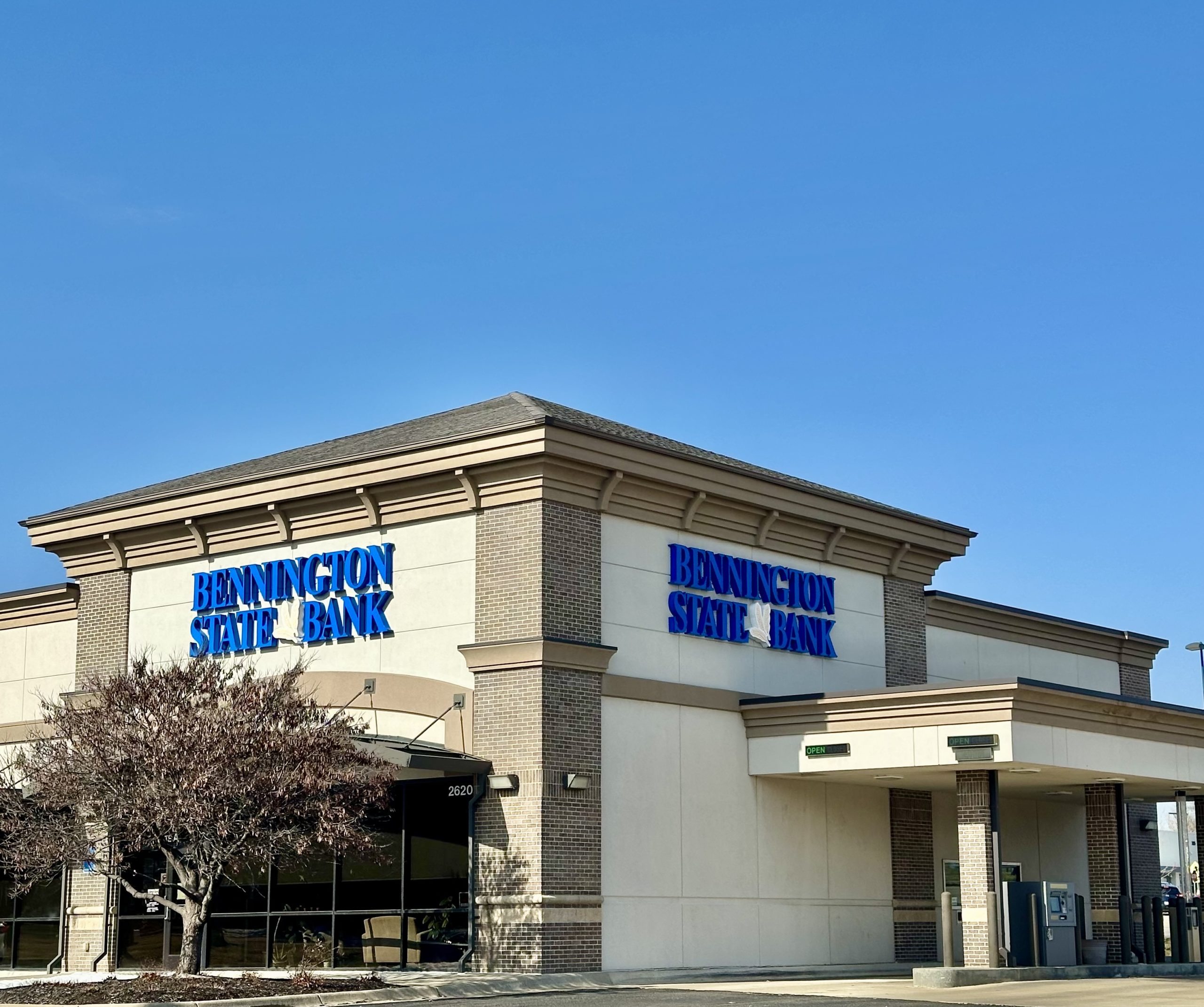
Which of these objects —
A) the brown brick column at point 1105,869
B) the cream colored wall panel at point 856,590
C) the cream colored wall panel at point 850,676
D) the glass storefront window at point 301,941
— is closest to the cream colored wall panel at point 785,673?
the cream colored wall panel at point 850,676

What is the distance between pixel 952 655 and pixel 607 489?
12.8 meters

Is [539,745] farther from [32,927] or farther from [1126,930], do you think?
[32,927]

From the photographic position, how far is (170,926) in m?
33.9

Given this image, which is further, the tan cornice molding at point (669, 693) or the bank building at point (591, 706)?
the tan cornice molding at point (669, 693)

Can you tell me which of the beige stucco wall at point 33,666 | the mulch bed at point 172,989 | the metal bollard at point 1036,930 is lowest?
the mulch bed at point 172,989

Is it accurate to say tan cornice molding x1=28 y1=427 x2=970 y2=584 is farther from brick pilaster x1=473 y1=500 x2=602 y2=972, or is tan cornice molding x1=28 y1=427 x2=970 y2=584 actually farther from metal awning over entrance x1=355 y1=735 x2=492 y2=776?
metal awning over entrance x1=355 y1=735 x2=492 y2=776

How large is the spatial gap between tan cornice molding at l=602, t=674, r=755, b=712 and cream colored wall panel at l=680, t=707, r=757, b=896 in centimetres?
18

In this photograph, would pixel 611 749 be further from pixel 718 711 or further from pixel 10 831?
pixel 10 831

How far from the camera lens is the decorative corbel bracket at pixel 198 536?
3503 centimetres

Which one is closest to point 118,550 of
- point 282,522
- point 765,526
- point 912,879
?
point 282,522

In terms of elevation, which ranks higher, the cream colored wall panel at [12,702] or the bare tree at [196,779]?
the cream colored wall panel at [12,702]

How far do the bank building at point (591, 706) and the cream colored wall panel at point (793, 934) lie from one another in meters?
0.06

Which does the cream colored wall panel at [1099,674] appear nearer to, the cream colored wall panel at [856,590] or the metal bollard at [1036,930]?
the cream colored wall panel at [856,590]

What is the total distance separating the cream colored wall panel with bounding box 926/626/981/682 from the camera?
129 ft
